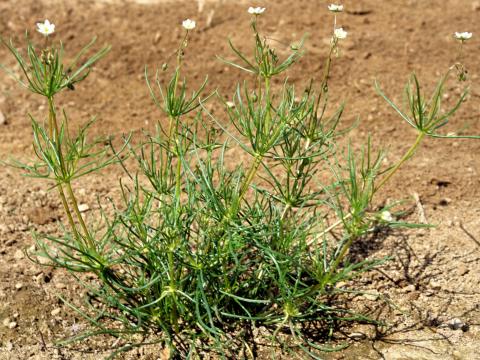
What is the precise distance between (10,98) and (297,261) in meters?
3.26

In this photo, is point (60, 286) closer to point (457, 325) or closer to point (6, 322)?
point (6, 322)

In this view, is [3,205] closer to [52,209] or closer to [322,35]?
[52,209]

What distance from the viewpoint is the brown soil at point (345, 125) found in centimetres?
314

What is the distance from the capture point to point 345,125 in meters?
4.86

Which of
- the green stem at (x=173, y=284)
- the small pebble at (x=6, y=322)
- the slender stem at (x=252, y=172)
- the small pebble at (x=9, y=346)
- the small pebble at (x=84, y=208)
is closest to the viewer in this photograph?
the slender stem at (x=252, y=172)

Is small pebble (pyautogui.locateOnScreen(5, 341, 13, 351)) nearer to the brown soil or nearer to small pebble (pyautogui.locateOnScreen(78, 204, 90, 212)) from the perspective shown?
the brown soil

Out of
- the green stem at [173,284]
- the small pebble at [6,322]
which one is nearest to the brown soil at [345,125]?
the small pebble at [6,322]

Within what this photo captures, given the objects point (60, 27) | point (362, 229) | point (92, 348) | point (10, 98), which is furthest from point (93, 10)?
point (362, 229)

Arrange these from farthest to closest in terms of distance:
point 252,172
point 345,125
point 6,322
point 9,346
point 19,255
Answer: point 345,125
point 19,255
point 6,322
point 9,346
point 252,172

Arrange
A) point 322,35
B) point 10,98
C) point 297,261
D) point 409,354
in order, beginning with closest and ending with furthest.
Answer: point 297,261, point 409,354, point 10,98, point 322,35

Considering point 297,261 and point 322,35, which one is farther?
point 322,35

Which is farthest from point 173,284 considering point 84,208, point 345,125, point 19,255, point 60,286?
point 345,125

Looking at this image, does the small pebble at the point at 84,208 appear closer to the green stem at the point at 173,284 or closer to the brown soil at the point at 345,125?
the brown soil at the point at 345,125

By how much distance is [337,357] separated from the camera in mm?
3002
